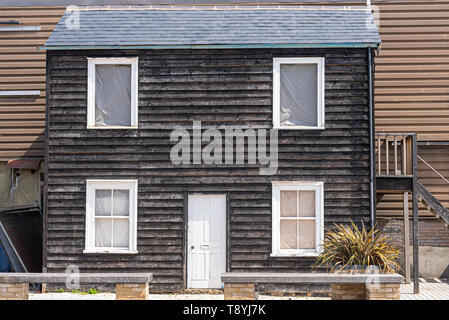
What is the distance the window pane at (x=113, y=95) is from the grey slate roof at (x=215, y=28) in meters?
0.60

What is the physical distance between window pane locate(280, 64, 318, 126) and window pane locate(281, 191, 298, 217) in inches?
60.6

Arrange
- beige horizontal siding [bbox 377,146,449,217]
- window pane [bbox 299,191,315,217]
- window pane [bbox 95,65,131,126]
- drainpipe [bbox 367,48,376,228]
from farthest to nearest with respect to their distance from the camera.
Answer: beige horizontal siding [bbox 377,146,449,217], window pane [bbox 95,65,131,126], window pane [bbox 299,191,315,217], drainpipe [bbox 367,48,376,228]

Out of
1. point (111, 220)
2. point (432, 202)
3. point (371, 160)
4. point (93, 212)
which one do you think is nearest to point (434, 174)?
point (432, 202)

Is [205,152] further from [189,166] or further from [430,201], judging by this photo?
[430,201]

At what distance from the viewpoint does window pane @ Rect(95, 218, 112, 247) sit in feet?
41.9

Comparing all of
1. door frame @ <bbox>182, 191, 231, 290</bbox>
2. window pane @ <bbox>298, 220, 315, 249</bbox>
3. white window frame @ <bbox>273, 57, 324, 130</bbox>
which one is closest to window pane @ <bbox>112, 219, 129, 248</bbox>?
door frame @ <bbox>182, 191, 231, 290</bbox>

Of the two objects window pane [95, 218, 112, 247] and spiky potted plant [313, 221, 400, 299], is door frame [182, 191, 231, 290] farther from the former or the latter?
spiky potted plant [313, 221, 400, 299]

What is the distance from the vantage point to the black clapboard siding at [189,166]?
41.2 ft

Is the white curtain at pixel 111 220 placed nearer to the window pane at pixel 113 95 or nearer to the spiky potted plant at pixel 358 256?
the window pane at pixel 113 95

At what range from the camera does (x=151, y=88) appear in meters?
12.8

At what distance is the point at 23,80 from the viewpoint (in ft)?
51.3

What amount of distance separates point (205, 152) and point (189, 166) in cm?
47
